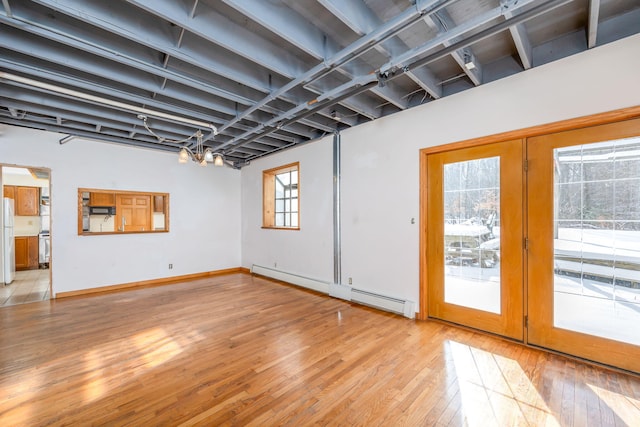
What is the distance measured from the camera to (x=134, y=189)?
519 centimetres

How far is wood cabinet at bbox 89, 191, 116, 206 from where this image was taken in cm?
674

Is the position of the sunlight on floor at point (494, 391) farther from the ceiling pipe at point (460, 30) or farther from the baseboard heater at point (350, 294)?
the ceiling pipe at point (460, 30)

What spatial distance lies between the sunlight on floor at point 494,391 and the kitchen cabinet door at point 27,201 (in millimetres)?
9958

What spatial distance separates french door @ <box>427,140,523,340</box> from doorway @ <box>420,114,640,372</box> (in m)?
0.01

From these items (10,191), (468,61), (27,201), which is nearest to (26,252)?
(27,201)

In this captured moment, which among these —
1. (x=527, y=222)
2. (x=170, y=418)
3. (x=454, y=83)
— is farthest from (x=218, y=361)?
(x=454, y=83)

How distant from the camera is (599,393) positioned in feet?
6.39

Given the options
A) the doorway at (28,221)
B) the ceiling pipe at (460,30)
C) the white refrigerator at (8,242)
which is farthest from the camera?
the doorway at (28,221)

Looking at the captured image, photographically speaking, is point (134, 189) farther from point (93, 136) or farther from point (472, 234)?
point (472, 234)

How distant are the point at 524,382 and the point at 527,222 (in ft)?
4.78

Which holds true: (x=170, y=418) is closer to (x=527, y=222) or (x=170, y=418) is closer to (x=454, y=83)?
(x=527, y=222)

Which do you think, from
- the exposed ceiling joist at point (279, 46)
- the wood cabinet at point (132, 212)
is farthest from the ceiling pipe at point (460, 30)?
the wood cabinet at point (132, 212)

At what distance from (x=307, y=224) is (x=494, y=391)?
356cm

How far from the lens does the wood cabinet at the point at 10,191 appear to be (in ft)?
21.9
